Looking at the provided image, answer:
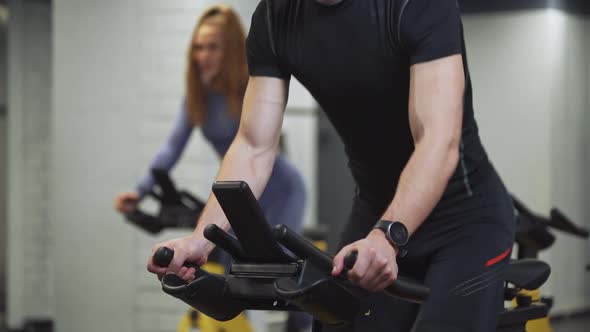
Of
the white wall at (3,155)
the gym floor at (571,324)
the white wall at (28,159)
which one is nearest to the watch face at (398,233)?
the gym floor at (571,324)

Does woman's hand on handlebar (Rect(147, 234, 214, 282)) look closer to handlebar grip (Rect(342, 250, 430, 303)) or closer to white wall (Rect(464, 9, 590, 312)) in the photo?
handlebar grip (Rect(342, 250, 430, 303))

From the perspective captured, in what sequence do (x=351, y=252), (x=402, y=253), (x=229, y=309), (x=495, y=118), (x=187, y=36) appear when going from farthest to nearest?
(x=495, y=118) < (x=187, y=36) < (x=229, y=309) < (x=402, y=253) < (x=351, y=252)

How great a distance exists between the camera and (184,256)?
1.74 m

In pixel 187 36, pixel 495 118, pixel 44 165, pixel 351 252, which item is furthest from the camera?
pixel 44 165

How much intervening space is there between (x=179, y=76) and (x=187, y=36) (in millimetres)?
207

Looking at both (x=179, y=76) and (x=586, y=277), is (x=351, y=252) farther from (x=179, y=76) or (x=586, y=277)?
(x=586, y=277)

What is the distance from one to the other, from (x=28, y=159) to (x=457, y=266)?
507 centimetres

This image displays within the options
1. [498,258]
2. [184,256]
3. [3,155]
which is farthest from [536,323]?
[3,155]

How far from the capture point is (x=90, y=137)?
215 inches

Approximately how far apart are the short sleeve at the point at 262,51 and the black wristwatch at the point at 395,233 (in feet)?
1.75

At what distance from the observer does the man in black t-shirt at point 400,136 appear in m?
1.75

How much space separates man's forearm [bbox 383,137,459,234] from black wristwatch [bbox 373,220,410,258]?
0.07m

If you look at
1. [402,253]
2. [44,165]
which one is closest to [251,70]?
[402,253]

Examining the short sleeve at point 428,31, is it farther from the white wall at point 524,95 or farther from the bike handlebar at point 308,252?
the white wall at point 524,95
